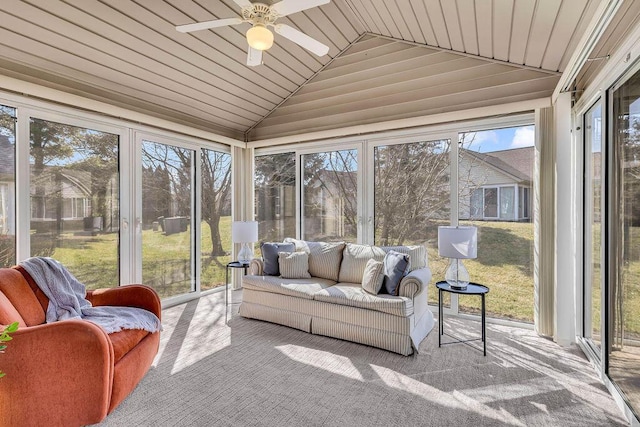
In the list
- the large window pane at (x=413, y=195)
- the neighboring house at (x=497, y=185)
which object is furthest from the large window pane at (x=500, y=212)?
the large window pane at (x=413, y=195)

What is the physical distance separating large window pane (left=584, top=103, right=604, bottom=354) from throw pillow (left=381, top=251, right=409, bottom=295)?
4.96 ft

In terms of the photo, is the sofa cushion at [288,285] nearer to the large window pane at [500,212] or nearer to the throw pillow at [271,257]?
the throw pillow at [271,257]

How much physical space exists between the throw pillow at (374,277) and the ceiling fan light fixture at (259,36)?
86.7 inches

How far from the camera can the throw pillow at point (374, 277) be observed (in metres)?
3.17

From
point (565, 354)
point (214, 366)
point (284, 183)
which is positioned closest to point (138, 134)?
point (284, 183)

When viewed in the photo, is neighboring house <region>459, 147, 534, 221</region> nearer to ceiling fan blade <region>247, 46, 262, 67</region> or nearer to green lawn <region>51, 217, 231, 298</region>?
ceiling fan blade <region>247, 46, 262, 67</region>

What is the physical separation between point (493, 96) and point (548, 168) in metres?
0.96

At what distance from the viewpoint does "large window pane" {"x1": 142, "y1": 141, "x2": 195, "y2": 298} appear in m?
4.08

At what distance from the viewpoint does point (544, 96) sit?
3.27m

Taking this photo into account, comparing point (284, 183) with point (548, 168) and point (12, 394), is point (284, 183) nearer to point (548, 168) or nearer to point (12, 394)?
point (548, 168)

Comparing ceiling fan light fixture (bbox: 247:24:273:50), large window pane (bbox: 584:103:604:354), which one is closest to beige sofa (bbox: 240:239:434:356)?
large window pane (bbox: 584:103:604:354)

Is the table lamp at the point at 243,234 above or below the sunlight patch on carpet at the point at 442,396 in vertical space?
above

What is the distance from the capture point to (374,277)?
3.21 metres

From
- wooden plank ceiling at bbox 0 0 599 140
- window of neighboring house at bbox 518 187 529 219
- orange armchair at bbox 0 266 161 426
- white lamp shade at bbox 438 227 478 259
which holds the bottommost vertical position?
orange armchair at bbox 0 266 161 426
